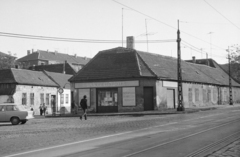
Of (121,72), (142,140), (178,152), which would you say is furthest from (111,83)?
(178,152)

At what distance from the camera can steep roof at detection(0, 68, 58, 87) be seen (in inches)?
1720

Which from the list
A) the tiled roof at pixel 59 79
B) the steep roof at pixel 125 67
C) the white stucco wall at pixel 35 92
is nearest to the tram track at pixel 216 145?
the steep roof at pixel 125 67

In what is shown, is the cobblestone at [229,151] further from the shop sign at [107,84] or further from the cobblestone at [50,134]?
the shop sign at [107,84]

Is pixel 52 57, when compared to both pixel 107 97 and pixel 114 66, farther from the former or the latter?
pixel 107 97

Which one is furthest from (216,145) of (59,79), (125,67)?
(59,79)

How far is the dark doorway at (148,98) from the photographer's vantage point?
116ft

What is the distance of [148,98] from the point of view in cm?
3541

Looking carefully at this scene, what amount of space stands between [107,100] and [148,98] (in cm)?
478

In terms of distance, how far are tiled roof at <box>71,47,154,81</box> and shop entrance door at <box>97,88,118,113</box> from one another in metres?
1.60

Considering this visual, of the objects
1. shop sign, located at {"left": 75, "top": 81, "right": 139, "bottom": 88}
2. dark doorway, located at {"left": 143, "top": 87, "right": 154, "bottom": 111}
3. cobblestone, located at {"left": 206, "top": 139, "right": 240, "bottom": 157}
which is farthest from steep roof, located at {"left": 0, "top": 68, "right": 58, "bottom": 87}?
cobblestone, located at {"left": 206, "top": 139, "right": 240, "bottom": 157}

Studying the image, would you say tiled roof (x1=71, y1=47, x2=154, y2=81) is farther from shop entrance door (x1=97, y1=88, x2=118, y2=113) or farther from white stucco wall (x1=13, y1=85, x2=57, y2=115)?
white stucco wall (x1=13, y1=85, x2=57, y2=115)

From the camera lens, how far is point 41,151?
10.3m

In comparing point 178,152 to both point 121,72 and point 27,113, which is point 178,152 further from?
point 121,72

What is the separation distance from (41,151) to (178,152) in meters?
4.38
